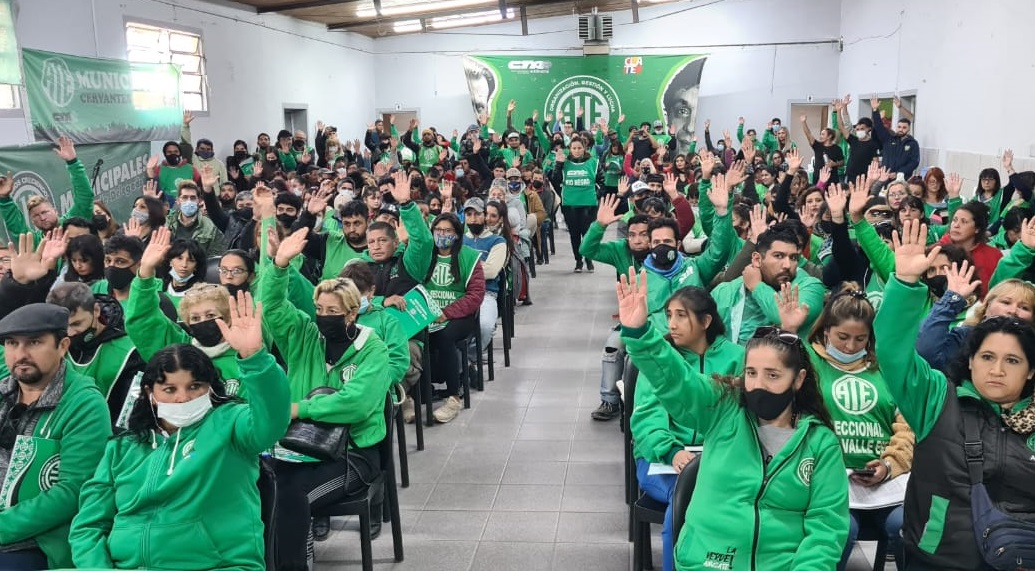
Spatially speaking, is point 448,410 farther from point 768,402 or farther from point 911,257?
point 911,257

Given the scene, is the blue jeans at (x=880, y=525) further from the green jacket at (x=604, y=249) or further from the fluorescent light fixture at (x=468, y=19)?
the fluorescent light fixture at (x=468, y=19)

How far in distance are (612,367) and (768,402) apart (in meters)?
2.73

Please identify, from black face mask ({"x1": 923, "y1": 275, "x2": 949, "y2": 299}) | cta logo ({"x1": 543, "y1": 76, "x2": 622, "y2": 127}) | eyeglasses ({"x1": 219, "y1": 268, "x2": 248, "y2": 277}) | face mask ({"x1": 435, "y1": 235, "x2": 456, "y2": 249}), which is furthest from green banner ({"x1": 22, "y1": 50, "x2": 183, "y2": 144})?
cta logo ({"x1": 543, "y1": 76, "x2": 622, "y2": 127})

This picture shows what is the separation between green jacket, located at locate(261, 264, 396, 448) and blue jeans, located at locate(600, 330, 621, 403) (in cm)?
175

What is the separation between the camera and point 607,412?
5582mm

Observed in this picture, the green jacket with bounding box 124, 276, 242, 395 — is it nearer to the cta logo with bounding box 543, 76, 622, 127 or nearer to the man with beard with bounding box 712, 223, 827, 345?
the man with beard with bounding box 712, 223, 827, 345

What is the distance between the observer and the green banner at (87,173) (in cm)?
797

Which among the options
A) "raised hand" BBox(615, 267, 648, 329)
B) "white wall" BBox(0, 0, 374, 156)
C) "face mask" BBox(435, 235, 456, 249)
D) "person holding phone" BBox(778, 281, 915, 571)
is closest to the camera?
"raised hand" BBox(615, 267, 648, 329)

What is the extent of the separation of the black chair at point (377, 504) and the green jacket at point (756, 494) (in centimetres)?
134

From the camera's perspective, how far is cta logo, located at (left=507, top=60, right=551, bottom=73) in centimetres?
1878

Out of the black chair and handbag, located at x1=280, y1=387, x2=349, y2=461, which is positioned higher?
handbag, located at x1=280, y1=387, x2=349, y2=461

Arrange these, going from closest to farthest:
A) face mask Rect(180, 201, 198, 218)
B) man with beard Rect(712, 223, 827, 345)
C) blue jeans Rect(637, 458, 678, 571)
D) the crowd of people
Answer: the crowd of people
blue jeans Rect(637, 458, 678, 571)
man with beard Rect(712, 223, 827, 345)
face mask Rect(180, 201, 198, 218)

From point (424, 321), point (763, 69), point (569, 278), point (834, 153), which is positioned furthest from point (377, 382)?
point (763, 69)

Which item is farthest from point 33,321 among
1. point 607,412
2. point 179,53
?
point 179,53
